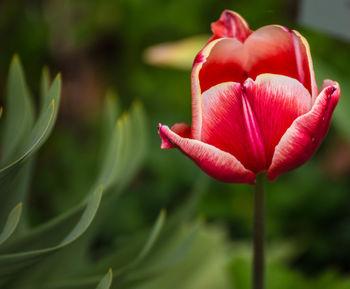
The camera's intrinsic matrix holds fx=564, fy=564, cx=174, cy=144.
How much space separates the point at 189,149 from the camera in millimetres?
299

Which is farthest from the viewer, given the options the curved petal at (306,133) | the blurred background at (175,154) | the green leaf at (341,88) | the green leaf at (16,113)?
the blurred background at (175,154)

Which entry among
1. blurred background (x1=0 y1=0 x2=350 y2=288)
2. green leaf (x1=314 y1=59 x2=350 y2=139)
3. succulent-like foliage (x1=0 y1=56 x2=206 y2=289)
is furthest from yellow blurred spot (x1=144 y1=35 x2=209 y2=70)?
succulent-like foliage (x1=0 y1=56 x2=206 y2=289)

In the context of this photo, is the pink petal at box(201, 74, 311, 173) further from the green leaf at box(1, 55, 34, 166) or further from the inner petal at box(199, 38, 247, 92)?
the green leaf at box(1, 55, 34, 166)

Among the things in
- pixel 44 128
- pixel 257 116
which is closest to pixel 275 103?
pixel 257 116

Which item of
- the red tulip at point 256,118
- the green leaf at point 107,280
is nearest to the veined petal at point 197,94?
the red tulip at point 256,118

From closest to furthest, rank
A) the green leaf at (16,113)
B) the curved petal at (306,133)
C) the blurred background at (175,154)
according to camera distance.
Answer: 1. the curved petal at (306,133)
2. the green leaf at (16,113)
3. the blurred background at (175,154)

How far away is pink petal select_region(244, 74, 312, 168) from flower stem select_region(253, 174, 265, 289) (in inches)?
1.2

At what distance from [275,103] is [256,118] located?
0.01m

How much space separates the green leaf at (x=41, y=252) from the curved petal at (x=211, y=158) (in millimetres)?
72

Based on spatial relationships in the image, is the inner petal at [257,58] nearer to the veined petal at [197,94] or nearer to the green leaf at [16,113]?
the veined petal at [197,94]

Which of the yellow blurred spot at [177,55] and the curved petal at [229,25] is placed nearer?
the curved petal at [229,25]

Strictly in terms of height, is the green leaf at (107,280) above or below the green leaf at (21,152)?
below

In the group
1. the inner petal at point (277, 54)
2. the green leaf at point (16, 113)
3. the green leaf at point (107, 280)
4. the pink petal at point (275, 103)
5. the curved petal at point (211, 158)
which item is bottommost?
the green leaf at point (107, 280)

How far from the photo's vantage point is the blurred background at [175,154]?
0.94 meters
